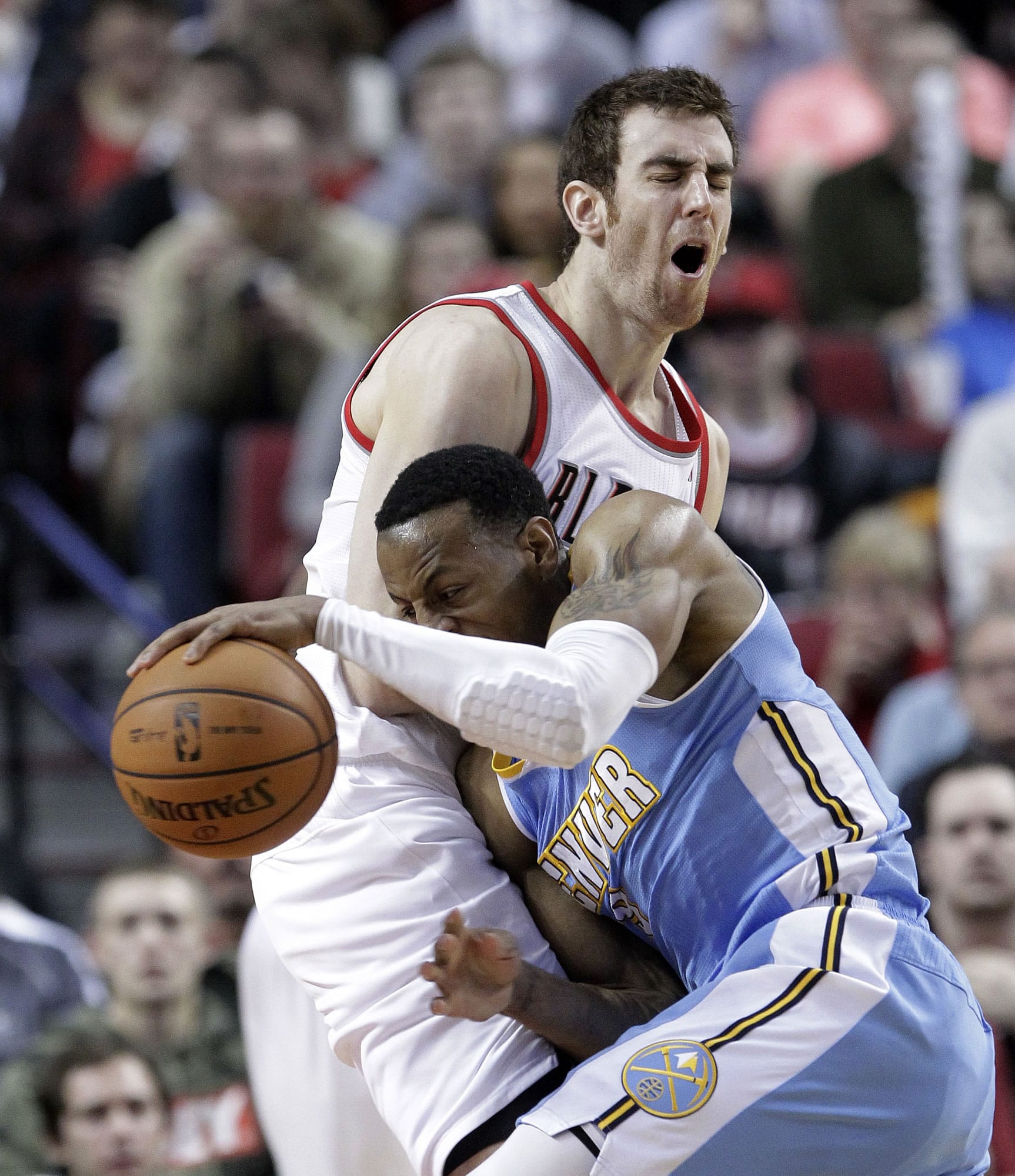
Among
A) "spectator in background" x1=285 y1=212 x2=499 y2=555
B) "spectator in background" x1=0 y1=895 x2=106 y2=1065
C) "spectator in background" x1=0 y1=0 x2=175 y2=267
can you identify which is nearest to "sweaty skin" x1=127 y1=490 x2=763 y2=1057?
"spectator in background" x1=0 y1=895 x2=106 y2=1065

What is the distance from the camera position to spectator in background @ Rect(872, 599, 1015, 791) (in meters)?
5.66

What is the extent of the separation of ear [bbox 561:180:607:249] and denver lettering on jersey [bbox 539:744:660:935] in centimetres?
100

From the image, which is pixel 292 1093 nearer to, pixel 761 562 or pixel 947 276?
pixel 761 562

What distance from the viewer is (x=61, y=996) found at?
18.8 feet

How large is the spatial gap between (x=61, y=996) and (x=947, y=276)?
471 centimetres

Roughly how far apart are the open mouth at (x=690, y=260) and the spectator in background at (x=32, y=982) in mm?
3335

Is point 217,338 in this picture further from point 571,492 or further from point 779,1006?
point 779,1006

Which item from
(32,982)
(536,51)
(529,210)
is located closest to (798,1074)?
(32,982)

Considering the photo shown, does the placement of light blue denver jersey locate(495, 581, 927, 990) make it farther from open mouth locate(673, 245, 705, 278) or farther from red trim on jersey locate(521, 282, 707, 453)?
open mouth locate(673, 245, 705, 278)

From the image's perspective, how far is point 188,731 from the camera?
9.25 ft

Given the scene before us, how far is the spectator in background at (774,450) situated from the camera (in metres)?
6.71

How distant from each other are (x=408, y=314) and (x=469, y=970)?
4.33 meters

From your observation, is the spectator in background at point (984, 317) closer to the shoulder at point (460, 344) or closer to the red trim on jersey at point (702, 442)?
the red trim on jersey at point (702, 442)

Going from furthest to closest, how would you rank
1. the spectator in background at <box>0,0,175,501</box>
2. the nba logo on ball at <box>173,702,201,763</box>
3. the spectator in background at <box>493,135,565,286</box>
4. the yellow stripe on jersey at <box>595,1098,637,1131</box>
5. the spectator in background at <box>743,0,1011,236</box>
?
1. the spectator in background at <box>743,0,1011,236</box>
2. the spectator in background at <box>0,0,175,501</box>
3. the spectator in background at <box>493,135,565,286</box>
4. the yellow stripe on jersey at <box>595,1098,637,1131</box>
5. the nba logo on ball at <box>173,702,201,763</box>
